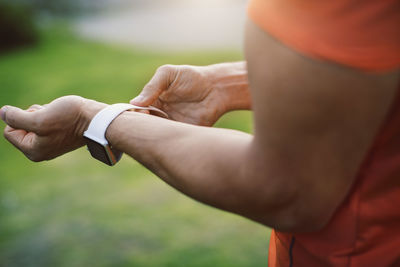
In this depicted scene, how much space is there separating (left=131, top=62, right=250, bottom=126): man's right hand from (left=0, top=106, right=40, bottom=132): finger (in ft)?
→ 1.41

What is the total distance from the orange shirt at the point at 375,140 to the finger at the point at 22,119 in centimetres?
83

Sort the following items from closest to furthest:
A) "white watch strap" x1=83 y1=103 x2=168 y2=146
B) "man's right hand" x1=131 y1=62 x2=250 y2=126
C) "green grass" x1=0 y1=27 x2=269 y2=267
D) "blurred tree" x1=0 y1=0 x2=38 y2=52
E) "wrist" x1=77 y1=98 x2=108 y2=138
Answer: "white watch strap" x1=83 y1=103 x2=168 y2=146 → "wrist" x1=77 y1=98 x2=108 y2=138 → "man's right hand" x1=131 y1=62 x2=250 y2=126 → "green grass" x1=0 y1=27 x2=269 y2=267 → "blurred tree" x1=0 y1=0 x2=38 y2=52

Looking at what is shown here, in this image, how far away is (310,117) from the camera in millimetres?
934

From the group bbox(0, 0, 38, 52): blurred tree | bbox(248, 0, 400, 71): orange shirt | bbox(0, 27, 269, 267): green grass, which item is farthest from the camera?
bbox(0, 0, 38, 52): blurred tree

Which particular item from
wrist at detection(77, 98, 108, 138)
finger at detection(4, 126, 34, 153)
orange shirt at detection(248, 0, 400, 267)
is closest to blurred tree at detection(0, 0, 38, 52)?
finger at detection(4, 126, 34, 153)

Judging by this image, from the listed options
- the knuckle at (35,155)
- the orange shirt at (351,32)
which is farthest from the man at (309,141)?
the knuckle at (35,155)

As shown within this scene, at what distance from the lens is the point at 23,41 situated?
9508 millimetres

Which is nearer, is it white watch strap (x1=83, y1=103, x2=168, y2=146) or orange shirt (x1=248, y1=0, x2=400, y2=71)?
orange shirt (x1=248, y1=0, x2=400, y2=71)

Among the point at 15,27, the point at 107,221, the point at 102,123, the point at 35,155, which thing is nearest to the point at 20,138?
the point at 35,155

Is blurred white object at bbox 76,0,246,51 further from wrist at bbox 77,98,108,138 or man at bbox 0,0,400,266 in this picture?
man at bbox 0,0,400,266

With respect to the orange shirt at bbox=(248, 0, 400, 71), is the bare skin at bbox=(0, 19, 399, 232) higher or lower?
lower

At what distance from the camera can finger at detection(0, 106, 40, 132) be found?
1.47 m

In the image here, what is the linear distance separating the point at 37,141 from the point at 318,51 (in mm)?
1006

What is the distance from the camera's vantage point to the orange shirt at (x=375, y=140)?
0.87 meters
